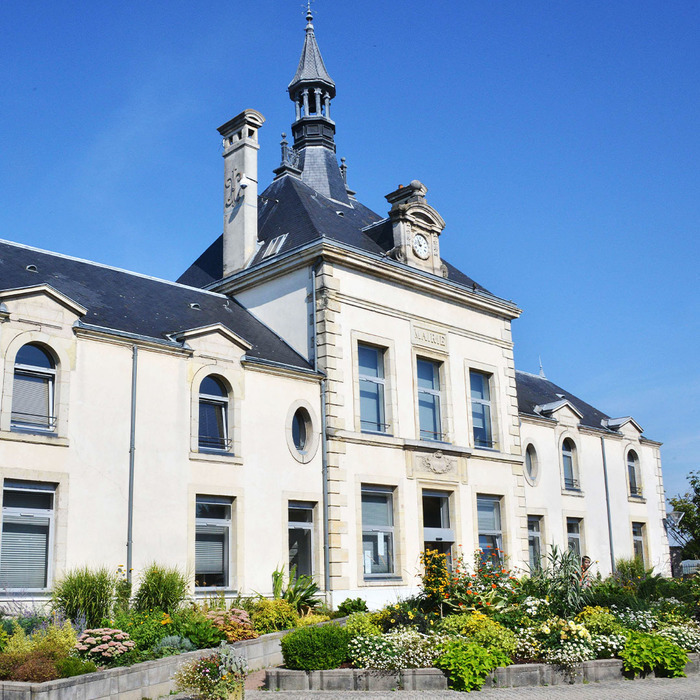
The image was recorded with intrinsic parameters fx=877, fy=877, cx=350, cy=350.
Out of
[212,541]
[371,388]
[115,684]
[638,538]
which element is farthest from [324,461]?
[638,538]

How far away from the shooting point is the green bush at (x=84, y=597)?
14.1 meters

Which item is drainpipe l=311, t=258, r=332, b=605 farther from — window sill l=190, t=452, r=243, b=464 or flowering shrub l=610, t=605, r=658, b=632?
flowering shrub l=610, t=605, r=658, b=632

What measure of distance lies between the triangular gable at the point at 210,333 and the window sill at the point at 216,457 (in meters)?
2.26

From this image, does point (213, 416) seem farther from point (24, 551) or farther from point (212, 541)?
point (24, 551)

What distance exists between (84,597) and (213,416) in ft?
16.0

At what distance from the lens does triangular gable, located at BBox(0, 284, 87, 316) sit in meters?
14.9

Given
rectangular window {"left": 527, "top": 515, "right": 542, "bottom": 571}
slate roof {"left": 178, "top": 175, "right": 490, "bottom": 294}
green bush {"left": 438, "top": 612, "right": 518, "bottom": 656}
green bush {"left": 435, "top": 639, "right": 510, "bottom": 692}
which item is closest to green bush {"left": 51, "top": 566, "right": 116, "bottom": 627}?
green bush {"left": 438, "top": 612, "right": 518, "bottom": 656}

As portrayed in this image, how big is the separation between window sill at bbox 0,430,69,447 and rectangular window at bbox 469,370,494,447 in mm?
11810

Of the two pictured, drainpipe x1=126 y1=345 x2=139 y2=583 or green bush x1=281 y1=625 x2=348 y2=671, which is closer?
green bush x1=281 y1=625 x2=348 y2=671

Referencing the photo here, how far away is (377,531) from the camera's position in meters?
20.2

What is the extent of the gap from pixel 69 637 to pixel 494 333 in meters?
15.7

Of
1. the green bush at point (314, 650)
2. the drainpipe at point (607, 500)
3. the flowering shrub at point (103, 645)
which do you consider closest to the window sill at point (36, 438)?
the flowering shrub at point (103, 645)

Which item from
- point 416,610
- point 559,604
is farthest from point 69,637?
point 559,604

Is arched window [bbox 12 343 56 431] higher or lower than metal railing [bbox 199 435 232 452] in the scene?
higher
